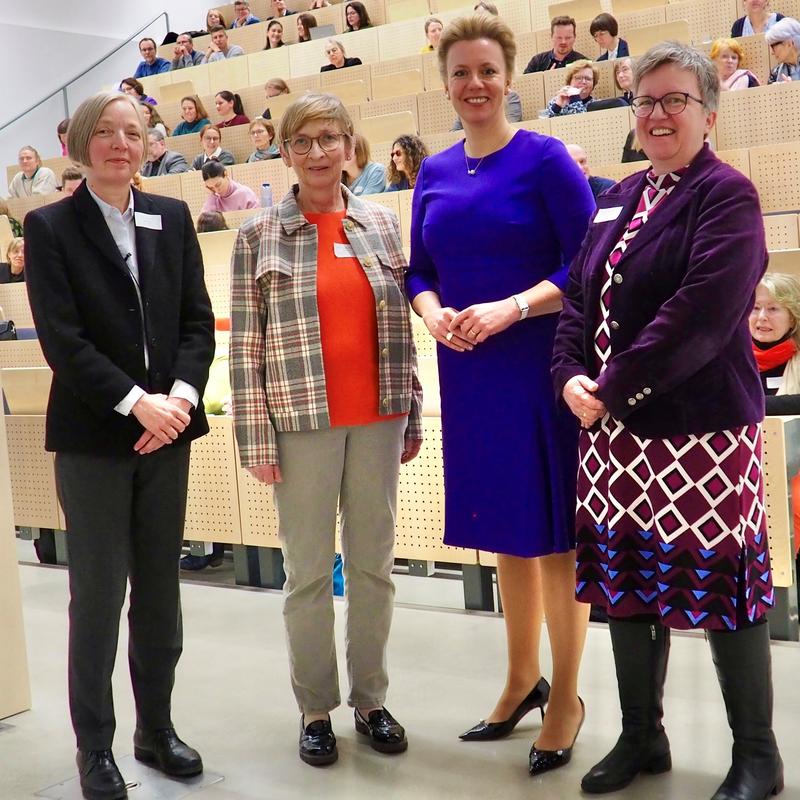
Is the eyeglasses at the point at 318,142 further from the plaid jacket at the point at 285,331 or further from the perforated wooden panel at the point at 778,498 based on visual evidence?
the perforated wooden panel at the point at 778,498

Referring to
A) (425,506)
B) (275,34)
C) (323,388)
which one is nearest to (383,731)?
(323,388)

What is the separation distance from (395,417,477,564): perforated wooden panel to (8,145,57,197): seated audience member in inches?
249

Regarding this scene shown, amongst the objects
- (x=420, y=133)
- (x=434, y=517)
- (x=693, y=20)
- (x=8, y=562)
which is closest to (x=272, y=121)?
(x=420, y=133)

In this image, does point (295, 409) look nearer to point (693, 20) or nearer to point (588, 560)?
point (588, 560)

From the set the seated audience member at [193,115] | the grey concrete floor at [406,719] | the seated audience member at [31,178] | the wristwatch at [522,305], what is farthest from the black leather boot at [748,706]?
the seated audience member at [31,178]

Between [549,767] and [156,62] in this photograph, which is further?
[156,62]

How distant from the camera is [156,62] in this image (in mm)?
10672

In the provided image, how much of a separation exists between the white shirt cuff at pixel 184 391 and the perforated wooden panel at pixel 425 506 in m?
1.36

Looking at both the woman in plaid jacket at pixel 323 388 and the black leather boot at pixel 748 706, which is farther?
the woman in plaid jacket at pixel 323 388

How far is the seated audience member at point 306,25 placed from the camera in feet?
30.8

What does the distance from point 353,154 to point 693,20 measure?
592 cm

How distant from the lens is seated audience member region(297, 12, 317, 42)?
9.40 m

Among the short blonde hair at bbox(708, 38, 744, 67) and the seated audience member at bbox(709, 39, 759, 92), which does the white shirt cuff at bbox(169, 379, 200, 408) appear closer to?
the seated audience member at bbox(709, 39, 759, 92)

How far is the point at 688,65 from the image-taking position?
1.67 m
